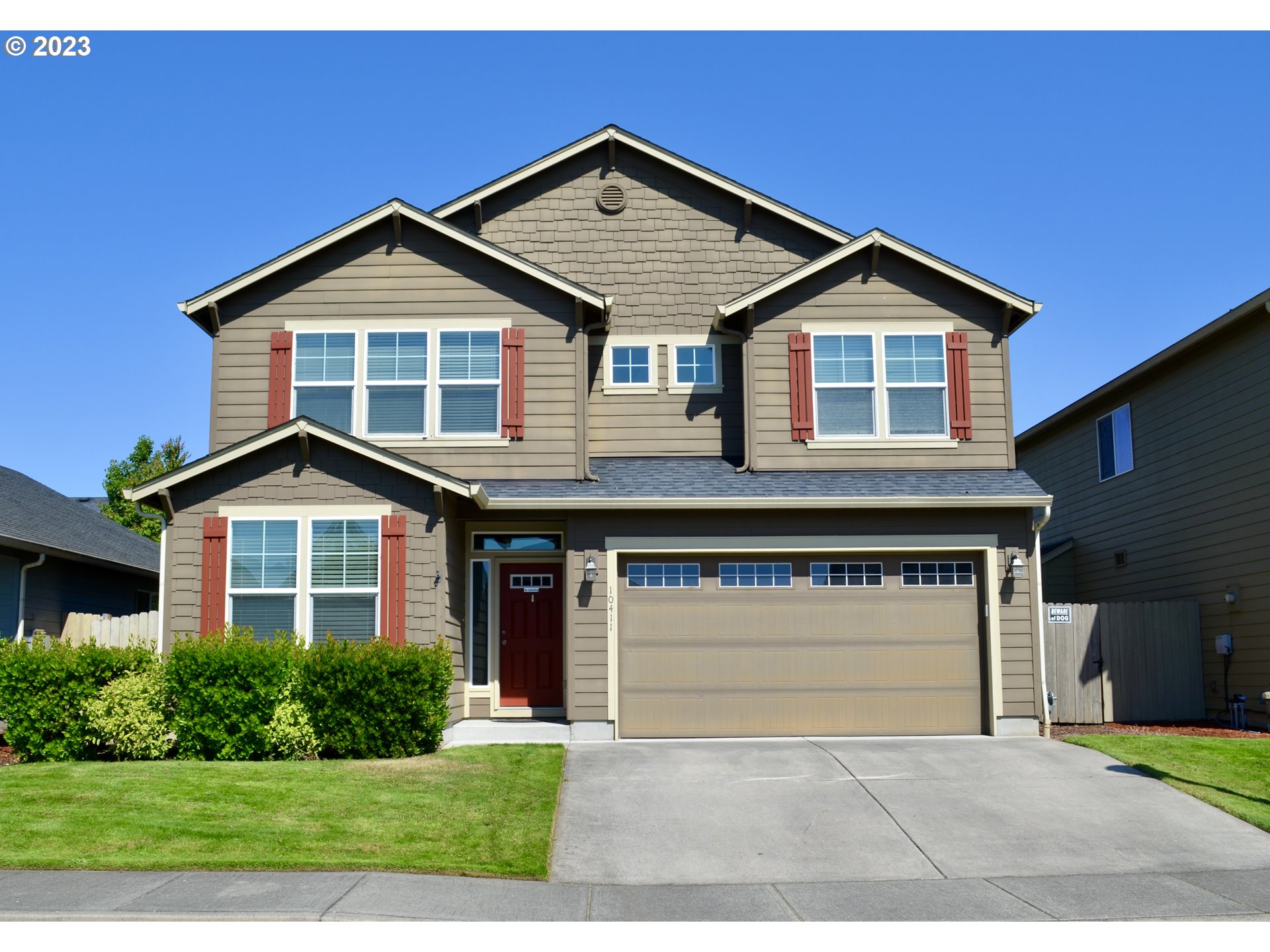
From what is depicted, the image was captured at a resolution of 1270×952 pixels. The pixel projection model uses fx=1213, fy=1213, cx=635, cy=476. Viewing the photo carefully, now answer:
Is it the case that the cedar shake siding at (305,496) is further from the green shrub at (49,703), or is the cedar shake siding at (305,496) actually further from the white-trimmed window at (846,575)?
the white-trimmed window at (846,575)

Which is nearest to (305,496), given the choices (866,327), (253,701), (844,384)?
(253,701)

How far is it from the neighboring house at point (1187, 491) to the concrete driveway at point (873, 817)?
177 inches

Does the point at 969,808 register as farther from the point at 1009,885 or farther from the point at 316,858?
the point at 316,858

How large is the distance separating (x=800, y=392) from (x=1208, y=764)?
6.54 meters

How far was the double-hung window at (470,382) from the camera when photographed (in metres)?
15.8

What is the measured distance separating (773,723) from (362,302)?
764cm

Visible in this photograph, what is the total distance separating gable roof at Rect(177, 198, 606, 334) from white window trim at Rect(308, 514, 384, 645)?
148 inches

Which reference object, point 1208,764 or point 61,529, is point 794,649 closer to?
point 1208,764

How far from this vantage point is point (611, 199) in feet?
58.5

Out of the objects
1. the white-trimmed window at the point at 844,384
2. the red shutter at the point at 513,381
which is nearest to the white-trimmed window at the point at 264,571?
the red shutter at the point at 513,381

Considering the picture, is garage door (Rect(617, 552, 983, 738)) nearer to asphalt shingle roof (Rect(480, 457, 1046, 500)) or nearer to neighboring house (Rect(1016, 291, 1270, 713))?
asphalt shingle roof (Rect(480, 457, 1046, 500))

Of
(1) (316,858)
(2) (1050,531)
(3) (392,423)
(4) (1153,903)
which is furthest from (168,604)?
(2) (1050,531)

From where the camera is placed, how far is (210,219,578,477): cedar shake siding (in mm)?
15781

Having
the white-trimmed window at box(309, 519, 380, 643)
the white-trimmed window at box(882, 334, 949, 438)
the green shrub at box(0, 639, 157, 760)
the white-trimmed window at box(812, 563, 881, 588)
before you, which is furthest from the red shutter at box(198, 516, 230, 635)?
the white-trimmed window at box(882, 334, 949, 438)
